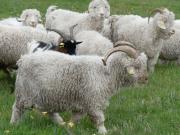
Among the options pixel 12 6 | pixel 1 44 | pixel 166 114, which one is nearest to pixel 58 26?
pixel 1 44

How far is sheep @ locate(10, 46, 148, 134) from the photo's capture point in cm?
669

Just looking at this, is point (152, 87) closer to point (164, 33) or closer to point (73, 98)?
point (164, 33)

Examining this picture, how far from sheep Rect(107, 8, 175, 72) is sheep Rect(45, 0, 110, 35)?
0.58 m

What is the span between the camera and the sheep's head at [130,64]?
6754 millimetres

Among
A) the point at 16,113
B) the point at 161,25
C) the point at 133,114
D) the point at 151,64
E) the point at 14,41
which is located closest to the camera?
the point at 16,113

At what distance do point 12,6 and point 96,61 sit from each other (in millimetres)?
15240

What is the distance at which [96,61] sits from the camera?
22.6ft

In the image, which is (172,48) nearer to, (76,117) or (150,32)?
(150,32)

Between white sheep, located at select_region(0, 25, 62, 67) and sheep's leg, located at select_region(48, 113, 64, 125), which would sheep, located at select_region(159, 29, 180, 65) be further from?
sheep's leg, located at select_region(48, 113, 64, 125)

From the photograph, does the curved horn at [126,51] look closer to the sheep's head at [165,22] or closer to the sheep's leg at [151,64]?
the sheep's head at [165,22]

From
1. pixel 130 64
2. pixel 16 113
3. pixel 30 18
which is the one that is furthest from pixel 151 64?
pixel 16 113

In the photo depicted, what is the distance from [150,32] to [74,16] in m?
2.37

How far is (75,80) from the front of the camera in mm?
6691

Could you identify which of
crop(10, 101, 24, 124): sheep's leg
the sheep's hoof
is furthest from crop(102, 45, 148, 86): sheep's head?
crop(10, 101, 24, 124): sheep's leg
